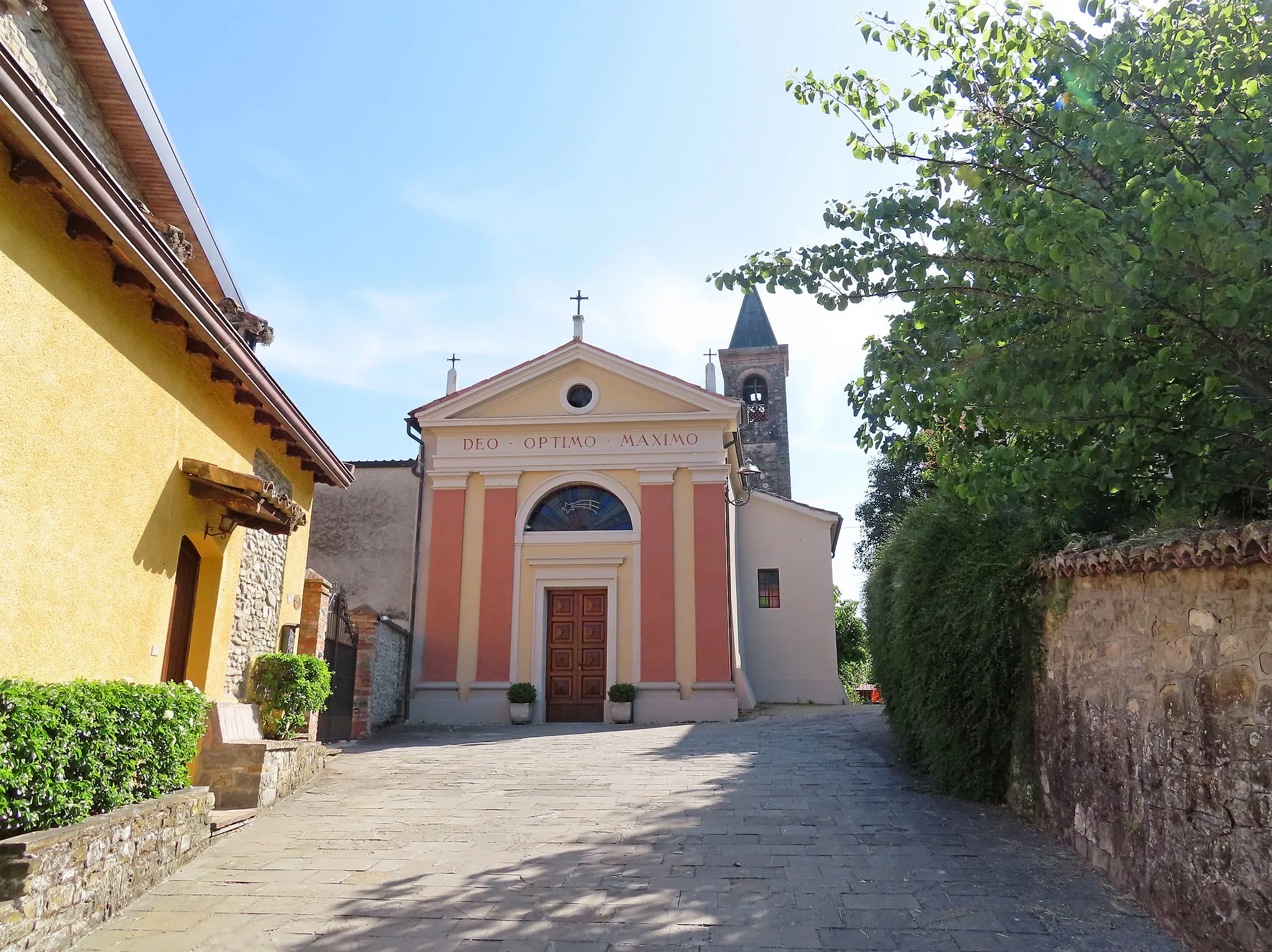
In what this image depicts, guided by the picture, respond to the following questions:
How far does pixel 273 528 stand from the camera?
25.9 ft

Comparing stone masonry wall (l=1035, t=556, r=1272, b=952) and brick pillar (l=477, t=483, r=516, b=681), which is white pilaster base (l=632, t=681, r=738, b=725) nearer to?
brick pillar (l=477, t=483, r=516, b=681)

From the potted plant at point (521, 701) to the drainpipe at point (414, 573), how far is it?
81.1 inches

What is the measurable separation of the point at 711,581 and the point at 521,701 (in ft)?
13.7

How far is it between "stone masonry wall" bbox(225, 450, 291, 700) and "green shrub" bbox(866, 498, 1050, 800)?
21.2 ft

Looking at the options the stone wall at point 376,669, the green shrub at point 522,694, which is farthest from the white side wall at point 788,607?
the stone wall at point 376,669

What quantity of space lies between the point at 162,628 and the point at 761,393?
27.0m

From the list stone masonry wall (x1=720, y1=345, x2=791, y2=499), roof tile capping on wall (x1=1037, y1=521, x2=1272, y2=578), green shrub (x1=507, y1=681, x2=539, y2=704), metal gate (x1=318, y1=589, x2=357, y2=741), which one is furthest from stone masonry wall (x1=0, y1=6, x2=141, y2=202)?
stone masonry wall (x1=720, y1=345, x2=791, y2=499)

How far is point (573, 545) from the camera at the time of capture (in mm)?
16641

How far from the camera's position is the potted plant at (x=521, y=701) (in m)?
15.4

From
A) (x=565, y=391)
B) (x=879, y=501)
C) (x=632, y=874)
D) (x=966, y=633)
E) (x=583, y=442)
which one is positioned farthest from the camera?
(x=879, y=501)

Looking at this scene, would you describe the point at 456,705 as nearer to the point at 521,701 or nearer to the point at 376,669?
the point at 521,701

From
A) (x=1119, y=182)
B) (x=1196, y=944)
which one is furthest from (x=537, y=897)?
(x=1119, y=182)

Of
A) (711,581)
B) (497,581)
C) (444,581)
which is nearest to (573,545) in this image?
(497,581)

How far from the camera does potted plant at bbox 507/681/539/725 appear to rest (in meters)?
15.4
